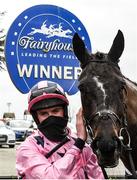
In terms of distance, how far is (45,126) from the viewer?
109 inches

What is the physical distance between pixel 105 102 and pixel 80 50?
77 centimetres

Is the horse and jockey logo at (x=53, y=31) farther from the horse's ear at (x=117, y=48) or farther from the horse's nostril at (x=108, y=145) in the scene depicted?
the horse's nostril at (x=108, y=145)

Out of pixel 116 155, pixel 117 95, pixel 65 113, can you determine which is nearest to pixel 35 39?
pixel 117 95

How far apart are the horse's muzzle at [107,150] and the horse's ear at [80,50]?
3.48 ft

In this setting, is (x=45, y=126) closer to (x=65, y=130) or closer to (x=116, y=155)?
(x=65, y=130)

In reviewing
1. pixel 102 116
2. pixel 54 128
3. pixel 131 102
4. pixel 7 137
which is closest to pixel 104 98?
pixel 102 116

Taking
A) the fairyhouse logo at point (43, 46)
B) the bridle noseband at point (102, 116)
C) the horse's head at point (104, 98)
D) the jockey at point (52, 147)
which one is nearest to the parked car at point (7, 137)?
the fairyhouse logo at point (43, 46)

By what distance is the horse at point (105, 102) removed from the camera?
11.5 feet

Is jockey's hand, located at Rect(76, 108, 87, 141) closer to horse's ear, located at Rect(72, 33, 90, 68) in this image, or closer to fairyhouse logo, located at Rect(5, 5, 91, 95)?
horse's ear, located at Rect(72, 33, 90, 68)

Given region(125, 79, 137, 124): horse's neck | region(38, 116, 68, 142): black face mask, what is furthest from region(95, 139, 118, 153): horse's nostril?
region(125, 79, 137, 124): horse's neck

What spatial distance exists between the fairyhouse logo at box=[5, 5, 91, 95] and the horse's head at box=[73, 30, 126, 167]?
222cm

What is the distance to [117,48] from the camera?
445 cm

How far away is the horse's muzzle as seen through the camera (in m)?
3.43

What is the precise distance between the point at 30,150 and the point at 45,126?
0.52 ft
